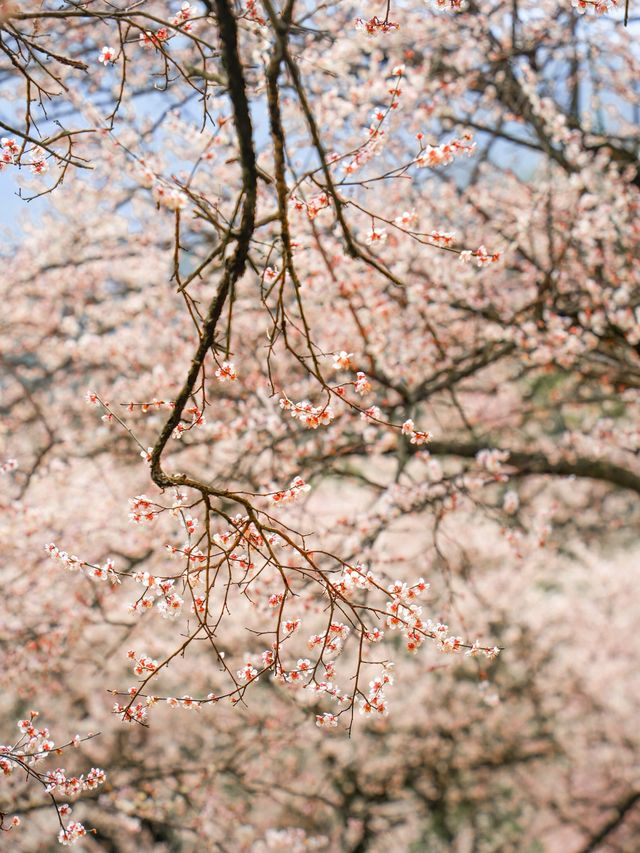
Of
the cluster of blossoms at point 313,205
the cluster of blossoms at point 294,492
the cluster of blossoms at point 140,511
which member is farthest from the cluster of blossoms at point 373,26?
the cluster of blossoms at point 140,511

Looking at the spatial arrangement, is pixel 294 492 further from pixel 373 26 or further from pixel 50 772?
pixel 373 26

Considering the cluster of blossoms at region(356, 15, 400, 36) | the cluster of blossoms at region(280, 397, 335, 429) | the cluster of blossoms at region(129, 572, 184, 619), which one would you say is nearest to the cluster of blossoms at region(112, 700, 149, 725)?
the cluster of blossoms at region(129, 572, 184, 619)

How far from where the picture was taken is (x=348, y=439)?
5.39 meters

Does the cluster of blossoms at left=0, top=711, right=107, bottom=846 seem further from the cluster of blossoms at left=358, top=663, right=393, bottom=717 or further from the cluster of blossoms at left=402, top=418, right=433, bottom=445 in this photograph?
the cluster of blossoms at left=402, top=418, right=433, bottom=445

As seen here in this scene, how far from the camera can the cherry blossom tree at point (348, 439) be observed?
5.18 metres

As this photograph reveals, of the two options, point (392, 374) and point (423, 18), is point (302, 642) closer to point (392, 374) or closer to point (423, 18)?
point (392, 374)

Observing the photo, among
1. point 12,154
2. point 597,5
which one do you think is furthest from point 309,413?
point 597,5

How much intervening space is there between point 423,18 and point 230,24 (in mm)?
6327

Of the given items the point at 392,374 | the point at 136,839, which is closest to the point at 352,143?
the point at 392,374

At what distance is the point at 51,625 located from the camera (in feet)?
19.7

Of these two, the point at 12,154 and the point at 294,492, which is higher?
the point at 12,154

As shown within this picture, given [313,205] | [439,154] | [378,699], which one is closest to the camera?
[439,154]

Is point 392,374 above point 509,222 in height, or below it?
below

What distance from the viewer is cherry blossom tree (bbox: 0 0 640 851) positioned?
5180 mm
